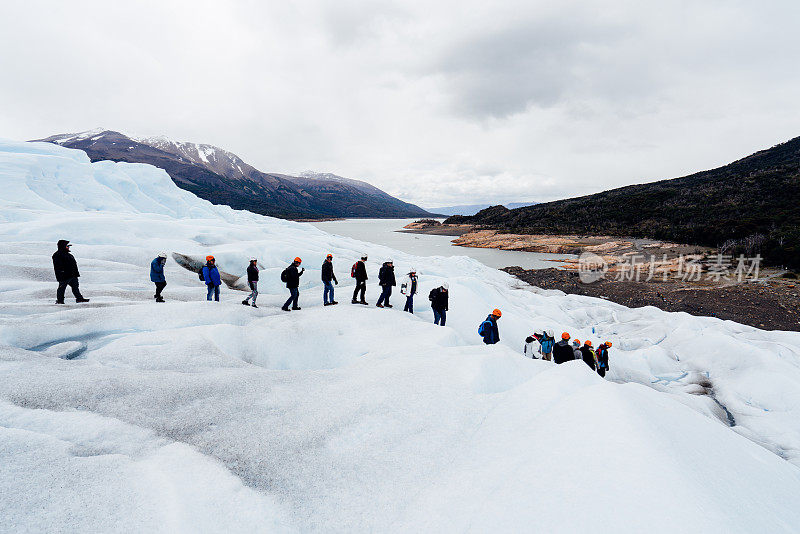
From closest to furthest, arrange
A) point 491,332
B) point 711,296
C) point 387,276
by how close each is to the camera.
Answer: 1. point 491,332
2. point 387,276
3. point 711,296

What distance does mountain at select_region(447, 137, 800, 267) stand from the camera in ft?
132

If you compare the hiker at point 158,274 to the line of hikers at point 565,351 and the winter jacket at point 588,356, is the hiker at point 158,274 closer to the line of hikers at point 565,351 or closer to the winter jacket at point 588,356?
the line of hikers at point 565,351

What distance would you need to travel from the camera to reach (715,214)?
56.3 meters

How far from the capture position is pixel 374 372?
588 cm

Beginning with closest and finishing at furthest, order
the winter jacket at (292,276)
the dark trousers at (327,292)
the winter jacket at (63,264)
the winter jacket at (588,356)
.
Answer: the winter jacket at (63,264) < the winter jacket at (588,356) < the winter jacket at (292,276) < the dark trousers at (327,292)

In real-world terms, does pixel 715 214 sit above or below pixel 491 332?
above

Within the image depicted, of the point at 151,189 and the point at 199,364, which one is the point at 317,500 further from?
the point at 151,189

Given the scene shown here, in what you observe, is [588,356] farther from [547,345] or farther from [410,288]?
[410,288]

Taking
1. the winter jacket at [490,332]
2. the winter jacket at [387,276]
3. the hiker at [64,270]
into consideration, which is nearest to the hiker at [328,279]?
the winter jacket at [387,276]

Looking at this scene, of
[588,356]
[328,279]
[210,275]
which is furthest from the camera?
[328,279]

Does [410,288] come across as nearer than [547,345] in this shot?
No

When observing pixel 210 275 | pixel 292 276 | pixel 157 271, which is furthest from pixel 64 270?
pixel 292 276

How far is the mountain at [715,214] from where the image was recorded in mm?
40094

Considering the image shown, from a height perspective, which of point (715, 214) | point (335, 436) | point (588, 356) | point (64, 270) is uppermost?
point (715, 214)
